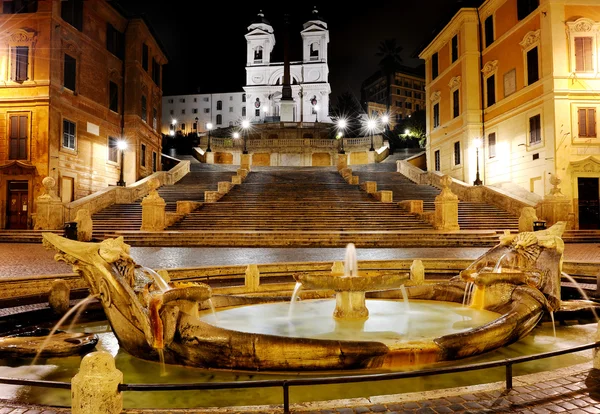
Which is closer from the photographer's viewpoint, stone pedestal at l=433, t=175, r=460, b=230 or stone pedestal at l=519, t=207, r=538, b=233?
stone pedestal at l=519, t=207, r=538, b=233

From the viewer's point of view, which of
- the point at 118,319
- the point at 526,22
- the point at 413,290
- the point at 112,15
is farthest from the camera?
the point at 112,15

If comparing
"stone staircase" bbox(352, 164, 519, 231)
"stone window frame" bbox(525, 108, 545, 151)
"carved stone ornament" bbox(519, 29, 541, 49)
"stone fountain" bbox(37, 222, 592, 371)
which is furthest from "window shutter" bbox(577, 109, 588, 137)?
"stone fountain" bbox(37, 222, 592, 371)

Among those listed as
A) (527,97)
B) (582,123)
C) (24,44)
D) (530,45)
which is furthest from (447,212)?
(24,44)

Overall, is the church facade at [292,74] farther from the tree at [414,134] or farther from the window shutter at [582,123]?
the window shutter at [582,123]

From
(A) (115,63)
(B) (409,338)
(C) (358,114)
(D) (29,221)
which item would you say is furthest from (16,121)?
(C) (358,114)

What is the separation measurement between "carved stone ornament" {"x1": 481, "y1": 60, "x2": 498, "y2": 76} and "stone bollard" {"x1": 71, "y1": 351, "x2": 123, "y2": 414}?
32.4 metres

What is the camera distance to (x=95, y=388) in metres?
3.16

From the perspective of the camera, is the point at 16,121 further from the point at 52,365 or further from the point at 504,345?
the point at 504,345

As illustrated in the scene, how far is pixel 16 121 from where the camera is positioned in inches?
1000

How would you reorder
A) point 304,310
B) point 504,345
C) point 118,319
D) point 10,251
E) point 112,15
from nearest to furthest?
point 118,319
point 504,345
point 304,310
point 10,251
point 112,15

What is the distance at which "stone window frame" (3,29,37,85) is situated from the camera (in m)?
25.7

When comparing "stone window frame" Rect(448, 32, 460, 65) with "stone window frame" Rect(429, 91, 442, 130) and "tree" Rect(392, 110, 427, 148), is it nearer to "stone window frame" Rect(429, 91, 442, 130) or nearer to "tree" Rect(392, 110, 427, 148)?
"stone window frame" Rect(429, 91, 442, 130)

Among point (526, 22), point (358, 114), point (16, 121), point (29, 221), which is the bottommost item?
point (29, 221)

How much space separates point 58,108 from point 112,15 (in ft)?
34.9
